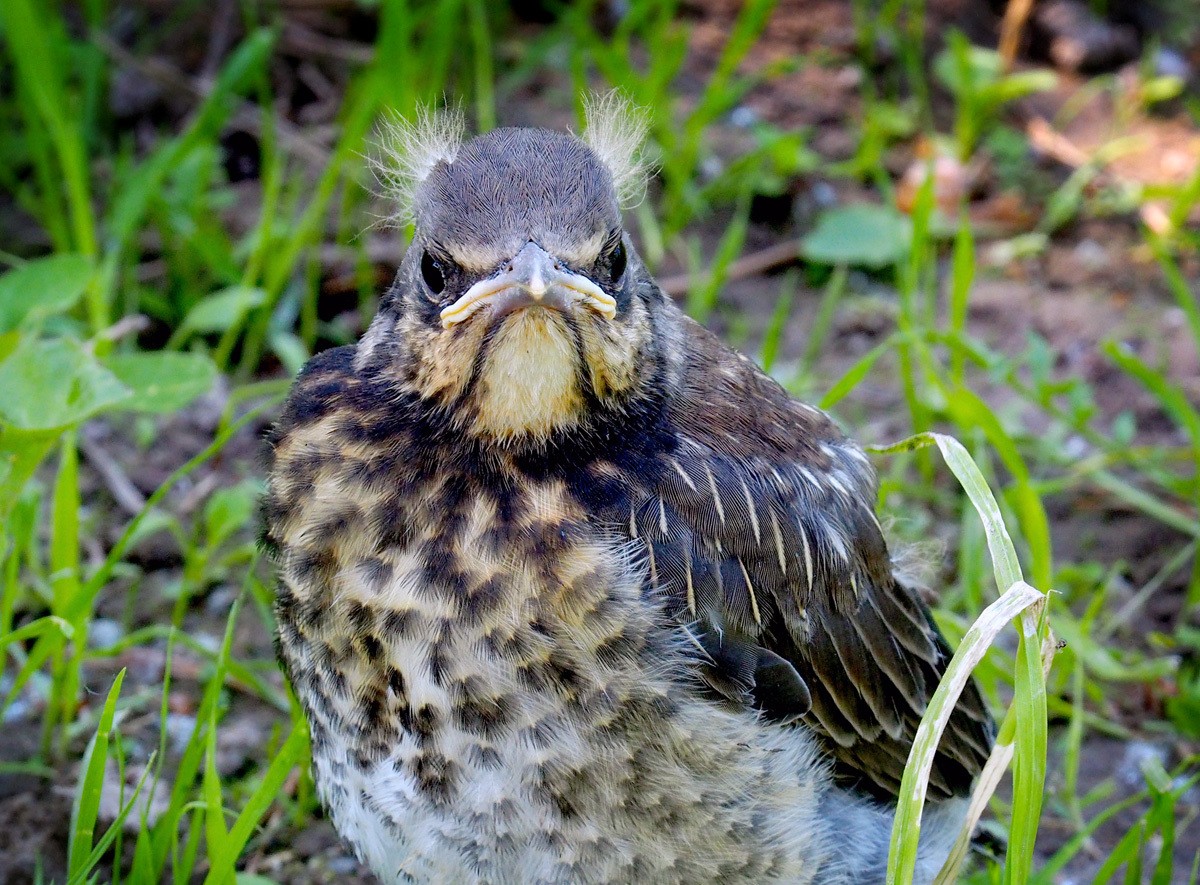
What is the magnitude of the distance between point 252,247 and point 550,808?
8.34ft

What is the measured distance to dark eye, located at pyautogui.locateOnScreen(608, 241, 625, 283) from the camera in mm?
2555

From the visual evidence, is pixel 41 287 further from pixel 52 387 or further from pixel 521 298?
pixel 521 298

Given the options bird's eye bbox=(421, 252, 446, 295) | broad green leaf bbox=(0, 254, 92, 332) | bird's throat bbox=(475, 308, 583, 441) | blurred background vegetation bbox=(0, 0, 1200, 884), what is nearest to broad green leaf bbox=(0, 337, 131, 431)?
blurred background vegetation bbox=(0, 0, 1200, 884)

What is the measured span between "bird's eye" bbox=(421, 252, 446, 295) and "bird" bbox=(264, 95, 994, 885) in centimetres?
2

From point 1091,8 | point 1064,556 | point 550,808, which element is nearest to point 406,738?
point 550,808

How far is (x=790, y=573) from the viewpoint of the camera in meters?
2.65

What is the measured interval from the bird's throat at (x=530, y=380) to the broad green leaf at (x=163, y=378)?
1145 mm

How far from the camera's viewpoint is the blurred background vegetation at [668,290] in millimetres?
3158

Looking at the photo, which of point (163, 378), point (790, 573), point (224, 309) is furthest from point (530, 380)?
point (224, 309)

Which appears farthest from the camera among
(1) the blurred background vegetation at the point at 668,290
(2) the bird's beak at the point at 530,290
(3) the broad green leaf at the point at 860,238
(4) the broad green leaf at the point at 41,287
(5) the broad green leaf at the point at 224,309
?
(3) the broad green leaf at the point at 860,238

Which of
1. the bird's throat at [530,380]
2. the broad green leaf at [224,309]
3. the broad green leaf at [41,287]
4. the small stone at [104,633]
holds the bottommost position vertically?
the small stone at [104,633]

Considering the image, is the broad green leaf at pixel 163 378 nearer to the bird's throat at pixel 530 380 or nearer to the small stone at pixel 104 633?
→ the small stone at pixel 104 633

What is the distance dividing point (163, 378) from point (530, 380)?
1.33m

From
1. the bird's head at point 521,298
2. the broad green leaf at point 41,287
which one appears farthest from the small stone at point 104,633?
the bird's head at point 521,298
